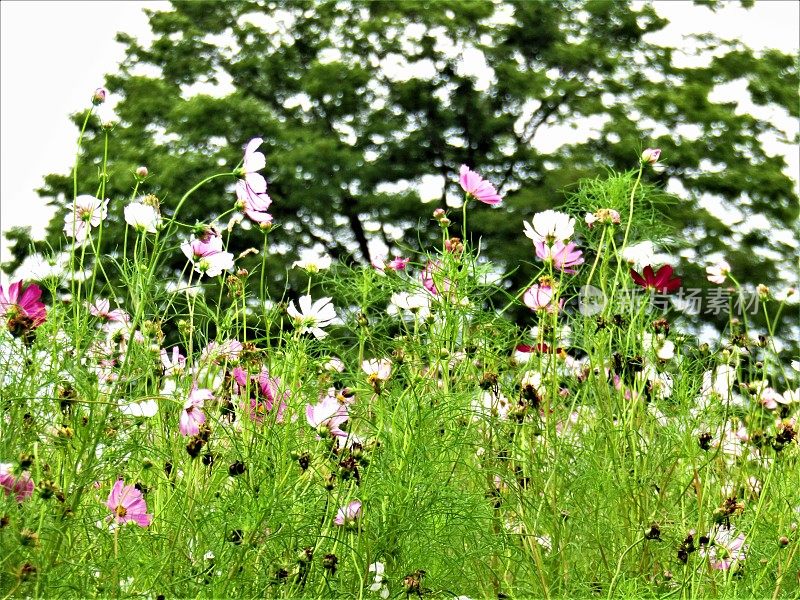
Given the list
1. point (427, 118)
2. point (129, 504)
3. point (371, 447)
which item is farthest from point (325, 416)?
point (427, 118)

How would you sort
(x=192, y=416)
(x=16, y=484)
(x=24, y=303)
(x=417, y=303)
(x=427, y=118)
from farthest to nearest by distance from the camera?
(x=427, y=118)
(x=417, y=303)
(x=24, y=303)
(x=192, y=416)
(x=16, y=484)

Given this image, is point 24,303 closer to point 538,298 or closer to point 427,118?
point 538,298

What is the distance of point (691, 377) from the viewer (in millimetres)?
2244

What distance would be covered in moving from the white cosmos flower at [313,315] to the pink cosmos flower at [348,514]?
390mm

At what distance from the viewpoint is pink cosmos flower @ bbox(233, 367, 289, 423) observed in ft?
6.13

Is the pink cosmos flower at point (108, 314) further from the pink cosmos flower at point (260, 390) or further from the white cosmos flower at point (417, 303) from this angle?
the white cosmos flower at point (417, 303)

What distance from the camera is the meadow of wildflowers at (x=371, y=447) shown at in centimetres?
157

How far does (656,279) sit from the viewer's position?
2.13 metres

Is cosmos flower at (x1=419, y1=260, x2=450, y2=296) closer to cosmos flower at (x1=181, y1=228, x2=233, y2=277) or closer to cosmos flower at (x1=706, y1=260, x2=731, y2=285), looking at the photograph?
cosmos flower at (x1=181, y1=228, x2=233, y2=277)

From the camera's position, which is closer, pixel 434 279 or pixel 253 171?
pixel 253 171

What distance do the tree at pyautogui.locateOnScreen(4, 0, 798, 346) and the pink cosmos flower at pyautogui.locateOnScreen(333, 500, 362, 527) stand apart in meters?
7.08

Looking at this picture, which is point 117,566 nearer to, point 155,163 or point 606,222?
point 606,222

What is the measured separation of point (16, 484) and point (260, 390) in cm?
60

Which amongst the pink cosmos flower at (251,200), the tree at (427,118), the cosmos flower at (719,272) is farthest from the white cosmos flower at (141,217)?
the tree at (427,118)
